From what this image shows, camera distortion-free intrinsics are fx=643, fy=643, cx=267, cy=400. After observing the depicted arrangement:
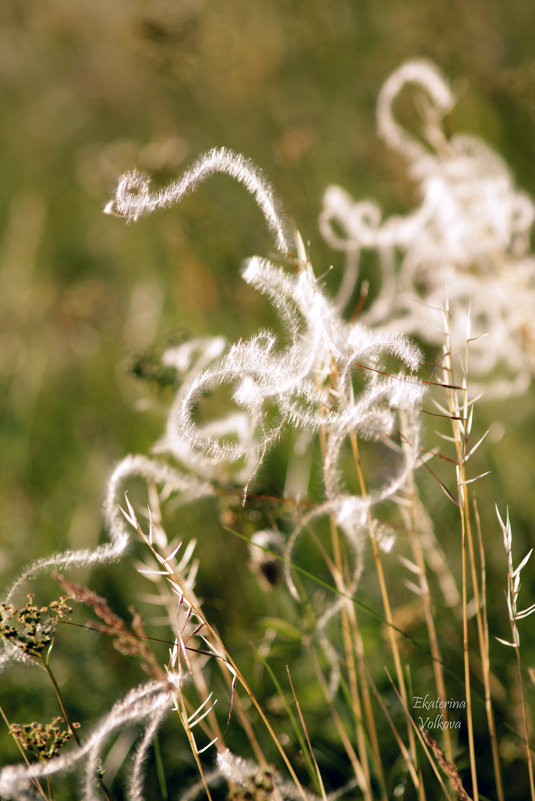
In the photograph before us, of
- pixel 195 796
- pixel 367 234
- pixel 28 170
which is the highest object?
pixel 28 170

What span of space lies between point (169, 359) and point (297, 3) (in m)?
2.91

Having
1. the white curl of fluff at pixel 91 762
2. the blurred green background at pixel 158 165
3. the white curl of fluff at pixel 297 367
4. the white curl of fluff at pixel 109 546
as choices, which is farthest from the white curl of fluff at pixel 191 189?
the blurred green background at pixel 158 165

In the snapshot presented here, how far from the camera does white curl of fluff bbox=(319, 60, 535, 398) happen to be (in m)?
1.92

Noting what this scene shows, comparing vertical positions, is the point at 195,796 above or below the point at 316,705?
below

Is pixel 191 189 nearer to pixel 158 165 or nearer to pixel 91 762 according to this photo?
pixel 91 762

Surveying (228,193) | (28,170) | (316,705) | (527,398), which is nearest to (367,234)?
(527,398)

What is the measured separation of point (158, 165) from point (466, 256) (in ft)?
3.52

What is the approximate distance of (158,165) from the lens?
2203 mm

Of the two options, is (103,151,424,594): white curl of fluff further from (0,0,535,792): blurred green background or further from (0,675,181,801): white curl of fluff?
(0,0,535,792): blurred green background

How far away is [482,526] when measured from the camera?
73.3 inches

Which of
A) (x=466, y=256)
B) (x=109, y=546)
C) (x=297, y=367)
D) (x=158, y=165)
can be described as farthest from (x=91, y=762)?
(x=158, y=165)

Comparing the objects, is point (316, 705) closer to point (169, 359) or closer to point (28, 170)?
point (169, 359)

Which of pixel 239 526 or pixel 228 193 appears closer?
pixel 239 526

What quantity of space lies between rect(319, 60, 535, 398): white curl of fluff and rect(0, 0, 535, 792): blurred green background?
222mm
